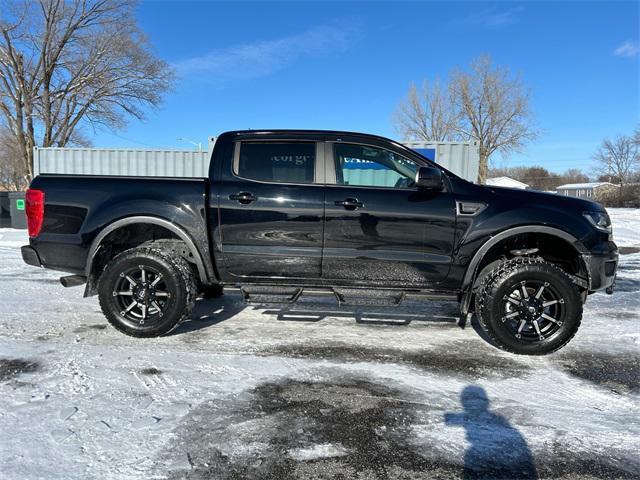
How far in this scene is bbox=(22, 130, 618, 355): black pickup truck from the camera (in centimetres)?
393

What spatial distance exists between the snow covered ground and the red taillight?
3.46ft

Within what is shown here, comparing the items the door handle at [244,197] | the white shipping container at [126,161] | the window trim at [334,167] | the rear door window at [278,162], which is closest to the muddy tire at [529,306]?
the window trim at [334,167]

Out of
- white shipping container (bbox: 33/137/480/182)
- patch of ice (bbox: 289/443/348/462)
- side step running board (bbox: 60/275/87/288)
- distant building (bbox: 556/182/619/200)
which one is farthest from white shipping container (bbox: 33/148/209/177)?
distant building (bbox: 556/182/619/200)

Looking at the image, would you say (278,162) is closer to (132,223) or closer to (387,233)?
(387,233)

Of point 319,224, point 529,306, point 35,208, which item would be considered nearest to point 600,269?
point 529,306

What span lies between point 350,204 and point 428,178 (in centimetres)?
72

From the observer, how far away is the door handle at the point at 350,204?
3.99 metres

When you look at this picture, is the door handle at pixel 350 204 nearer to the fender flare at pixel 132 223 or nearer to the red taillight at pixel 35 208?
the fender flare at pixel 132 223

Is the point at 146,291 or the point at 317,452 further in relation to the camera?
the point at 146,291

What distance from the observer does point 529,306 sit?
3.92 m

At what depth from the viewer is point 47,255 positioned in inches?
165

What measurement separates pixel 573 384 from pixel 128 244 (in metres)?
4.24

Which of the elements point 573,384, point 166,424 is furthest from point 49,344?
point 573,384

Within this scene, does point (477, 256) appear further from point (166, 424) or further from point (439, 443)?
point (166, 424)
